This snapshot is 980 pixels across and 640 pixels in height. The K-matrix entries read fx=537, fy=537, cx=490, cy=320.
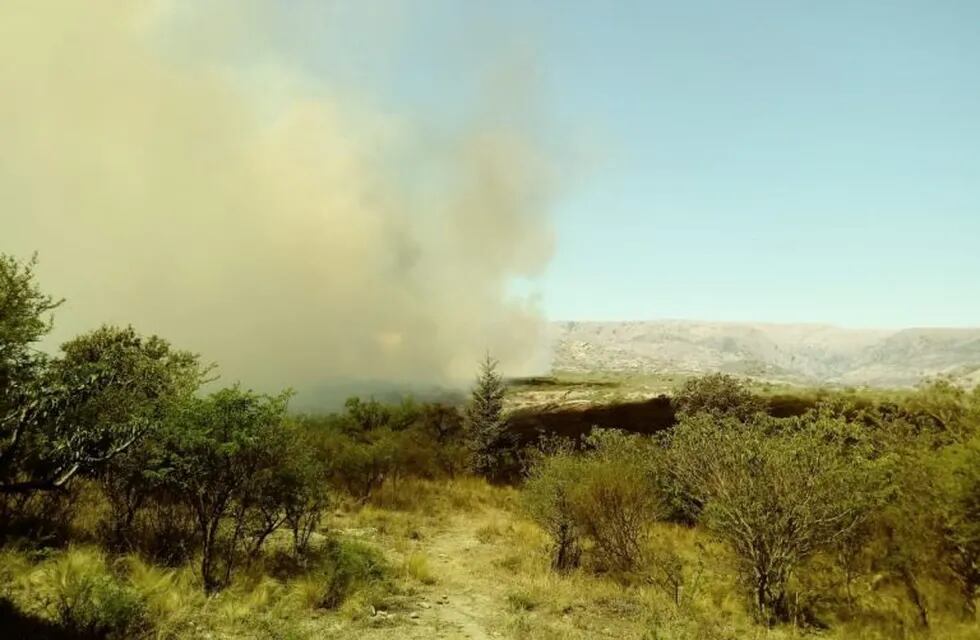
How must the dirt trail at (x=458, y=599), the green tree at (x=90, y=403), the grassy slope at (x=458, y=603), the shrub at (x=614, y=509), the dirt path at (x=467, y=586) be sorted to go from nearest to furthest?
the green tree at (x=90, y=403) → the grassy slope at (x=458, y=603) → the dirt trail at (x=458, y=599) → the dirt path at (x=467, y=586) → the shrub at (x=614, y=509)

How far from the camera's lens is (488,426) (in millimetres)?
34406

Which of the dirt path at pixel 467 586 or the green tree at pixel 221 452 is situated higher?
the green tree at pixel 221 452

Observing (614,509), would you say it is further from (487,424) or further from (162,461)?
(487,424)

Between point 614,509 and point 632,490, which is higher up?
point 632,490

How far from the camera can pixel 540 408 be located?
34.7 m

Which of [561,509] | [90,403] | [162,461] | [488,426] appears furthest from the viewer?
[488,426]

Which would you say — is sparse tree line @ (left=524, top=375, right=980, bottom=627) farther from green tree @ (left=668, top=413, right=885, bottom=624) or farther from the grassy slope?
the grassy slope

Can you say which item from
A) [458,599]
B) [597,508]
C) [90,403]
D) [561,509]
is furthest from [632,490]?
[90,403]

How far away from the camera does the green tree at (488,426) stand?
111ft

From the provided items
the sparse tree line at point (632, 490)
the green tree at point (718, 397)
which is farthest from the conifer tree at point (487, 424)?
the sparse tree line at point (632, 490)

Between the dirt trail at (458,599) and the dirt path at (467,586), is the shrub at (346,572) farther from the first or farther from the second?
the dirt path at (467,586)

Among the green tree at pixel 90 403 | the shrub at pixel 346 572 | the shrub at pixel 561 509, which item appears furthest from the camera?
the shrub at pixel 561 509

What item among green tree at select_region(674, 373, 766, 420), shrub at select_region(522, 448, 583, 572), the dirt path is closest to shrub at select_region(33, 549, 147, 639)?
the dirt path

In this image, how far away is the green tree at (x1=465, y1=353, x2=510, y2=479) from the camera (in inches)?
1335
